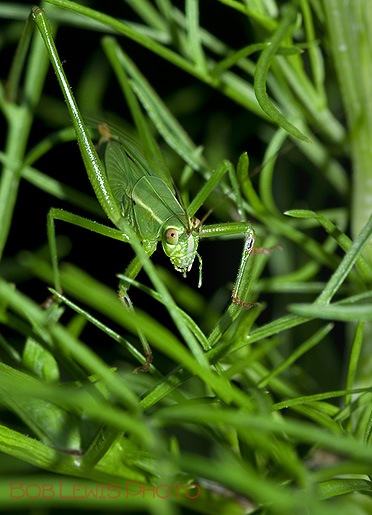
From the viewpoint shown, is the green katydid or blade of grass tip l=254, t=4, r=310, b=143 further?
the green katydid

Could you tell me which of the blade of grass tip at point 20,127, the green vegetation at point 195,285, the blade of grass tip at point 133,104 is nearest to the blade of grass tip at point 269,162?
the green vegetation at point 195,285

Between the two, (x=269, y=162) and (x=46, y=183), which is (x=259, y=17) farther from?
(x=46, y=183)

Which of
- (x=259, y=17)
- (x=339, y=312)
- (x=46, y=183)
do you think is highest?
(x=259, y=17)

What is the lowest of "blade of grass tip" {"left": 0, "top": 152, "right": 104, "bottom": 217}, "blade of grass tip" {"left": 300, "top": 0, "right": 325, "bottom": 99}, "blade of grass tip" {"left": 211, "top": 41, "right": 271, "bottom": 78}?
"blade of grass tip" {"left": 0, "top": 152, "right": 104, "bottom": 217}

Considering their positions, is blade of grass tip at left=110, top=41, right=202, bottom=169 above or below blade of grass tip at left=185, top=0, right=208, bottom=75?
below

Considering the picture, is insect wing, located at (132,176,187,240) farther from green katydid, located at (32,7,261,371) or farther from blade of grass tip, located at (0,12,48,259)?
blade of grass tip, located at (0,12,48,259)

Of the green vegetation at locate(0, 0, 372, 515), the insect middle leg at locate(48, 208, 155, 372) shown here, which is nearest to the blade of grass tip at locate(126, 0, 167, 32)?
the green vegetation at locate(0, 0, 372, 515)

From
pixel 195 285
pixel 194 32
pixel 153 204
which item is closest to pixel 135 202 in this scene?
pixel 153 204

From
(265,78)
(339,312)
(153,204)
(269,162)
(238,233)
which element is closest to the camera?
(339,312)
